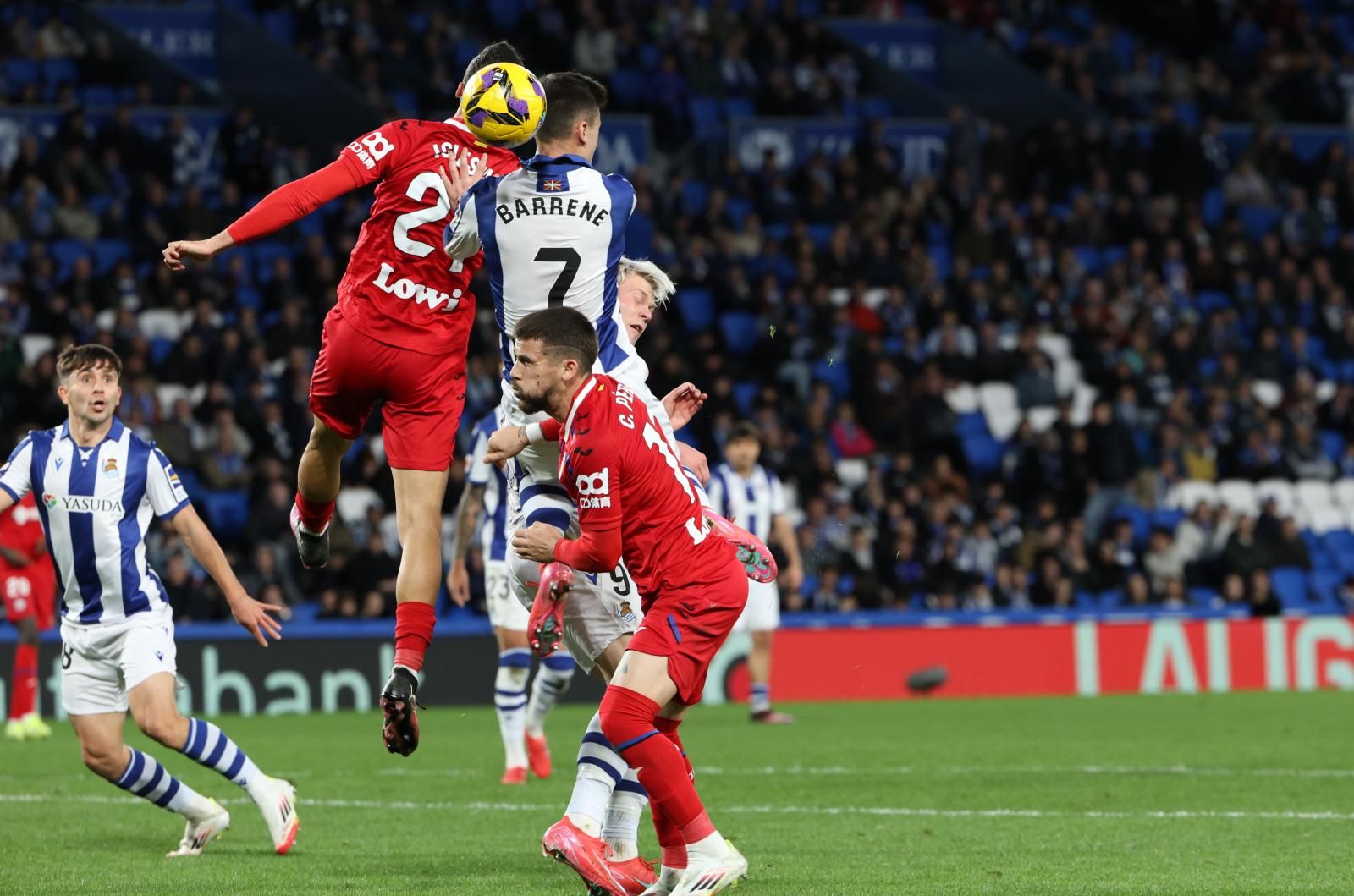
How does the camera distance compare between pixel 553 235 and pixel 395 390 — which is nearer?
pixel 553 235

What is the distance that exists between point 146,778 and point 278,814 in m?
0.60

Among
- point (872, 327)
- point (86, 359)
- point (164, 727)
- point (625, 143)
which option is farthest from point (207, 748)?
point (625, 143)

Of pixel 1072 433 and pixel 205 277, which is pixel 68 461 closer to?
pixel 205 277

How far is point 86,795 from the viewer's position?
11.4 metres

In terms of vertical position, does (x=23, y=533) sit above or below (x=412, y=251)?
below

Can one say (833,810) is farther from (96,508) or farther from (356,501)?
(356,501)

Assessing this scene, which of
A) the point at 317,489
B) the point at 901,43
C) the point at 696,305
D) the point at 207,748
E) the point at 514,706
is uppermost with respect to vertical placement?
A: the point at 901,43

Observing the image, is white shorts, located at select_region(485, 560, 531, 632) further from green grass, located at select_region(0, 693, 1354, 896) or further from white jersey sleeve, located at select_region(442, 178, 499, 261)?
white jersey sleeve, located at select_region(442, 178, 499, 261)

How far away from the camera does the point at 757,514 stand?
16.7 m

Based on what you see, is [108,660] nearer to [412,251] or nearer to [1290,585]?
[412,251]

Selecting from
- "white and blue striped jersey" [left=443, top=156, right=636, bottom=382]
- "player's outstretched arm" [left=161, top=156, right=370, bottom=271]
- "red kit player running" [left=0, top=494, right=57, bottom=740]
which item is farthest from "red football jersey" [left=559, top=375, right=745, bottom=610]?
"red kit player running" [left=0, top=494, right=57, bottom=740]

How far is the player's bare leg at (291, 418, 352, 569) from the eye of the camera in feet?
28.5

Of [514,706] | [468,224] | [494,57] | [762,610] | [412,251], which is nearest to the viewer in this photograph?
[468,224]

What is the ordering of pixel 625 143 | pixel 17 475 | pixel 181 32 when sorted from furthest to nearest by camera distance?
pixel 181 32 < pixel 625 143 < pixel 17 475
